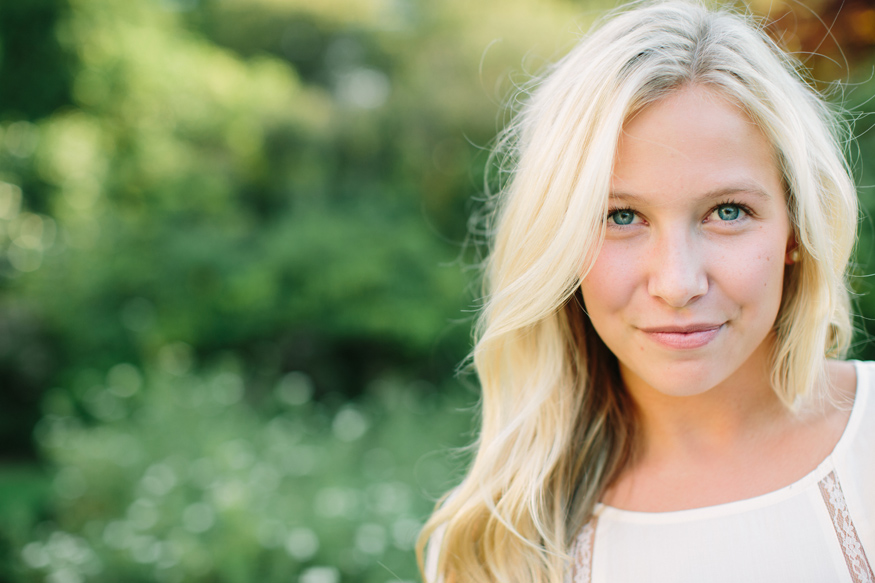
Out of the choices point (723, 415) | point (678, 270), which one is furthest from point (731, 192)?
point (723, 415)

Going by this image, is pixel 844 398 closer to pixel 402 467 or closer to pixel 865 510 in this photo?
pixel 865 510

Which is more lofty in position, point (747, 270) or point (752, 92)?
point (752, 92)

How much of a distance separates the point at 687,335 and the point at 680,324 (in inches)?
1.2

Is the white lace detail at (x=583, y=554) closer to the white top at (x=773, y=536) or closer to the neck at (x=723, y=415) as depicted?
the white top at (x=773, y=536)

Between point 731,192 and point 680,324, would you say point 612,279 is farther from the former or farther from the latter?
point 731,192

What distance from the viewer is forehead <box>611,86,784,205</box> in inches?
44.1

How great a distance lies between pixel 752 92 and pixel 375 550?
9.19 ft

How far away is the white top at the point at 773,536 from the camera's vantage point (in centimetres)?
114

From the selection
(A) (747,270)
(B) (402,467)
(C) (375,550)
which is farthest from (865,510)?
(B) (402,467)

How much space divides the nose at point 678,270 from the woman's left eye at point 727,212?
58mm

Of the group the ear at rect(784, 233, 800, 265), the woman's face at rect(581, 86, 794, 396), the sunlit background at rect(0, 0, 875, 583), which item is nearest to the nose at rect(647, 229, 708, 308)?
the woman's face at rect(581, 86, 794, 396)

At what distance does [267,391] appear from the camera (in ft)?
24.4

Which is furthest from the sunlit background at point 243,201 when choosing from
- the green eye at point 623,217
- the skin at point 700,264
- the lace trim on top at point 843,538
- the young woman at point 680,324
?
the green eye at point 623,217

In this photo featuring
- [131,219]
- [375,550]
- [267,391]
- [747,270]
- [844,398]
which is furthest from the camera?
[131,219]
